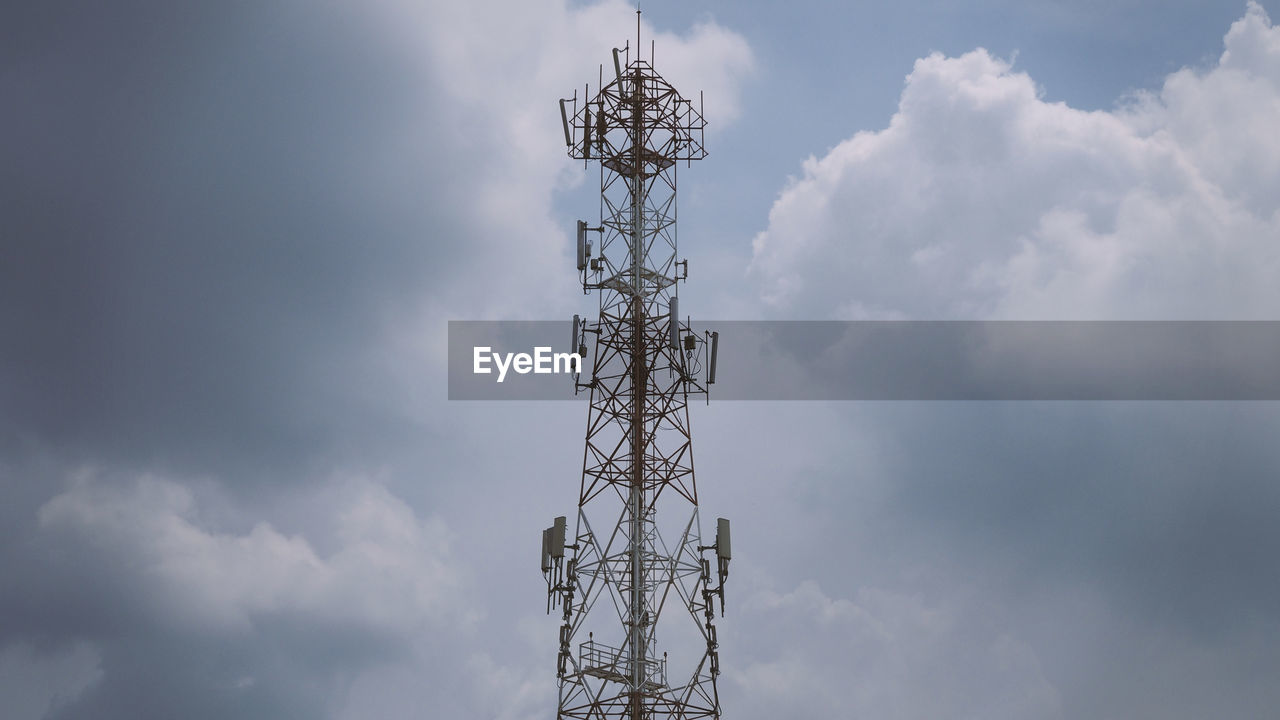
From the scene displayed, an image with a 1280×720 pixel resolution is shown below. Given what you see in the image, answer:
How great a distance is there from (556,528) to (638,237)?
1681 cm

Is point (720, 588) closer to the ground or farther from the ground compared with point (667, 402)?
closer to the ground

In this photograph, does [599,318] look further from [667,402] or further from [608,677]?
[608,677]

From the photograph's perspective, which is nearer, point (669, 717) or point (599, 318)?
point (669, 717)

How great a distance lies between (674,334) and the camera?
84.4m

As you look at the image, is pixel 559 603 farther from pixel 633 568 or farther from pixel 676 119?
pixel 676 119

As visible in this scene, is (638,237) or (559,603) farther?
(638,237)

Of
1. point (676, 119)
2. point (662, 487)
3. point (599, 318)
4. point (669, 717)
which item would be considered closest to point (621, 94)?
point (676, 119)

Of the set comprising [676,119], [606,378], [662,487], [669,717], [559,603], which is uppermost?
[676,119]

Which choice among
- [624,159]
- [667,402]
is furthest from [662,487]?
[624,159]

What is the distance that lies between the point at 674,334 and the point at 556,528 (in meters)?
12.2

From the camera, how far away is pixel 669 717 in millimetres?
78062

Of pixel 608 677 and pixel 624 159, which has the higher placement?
pixel 624 159

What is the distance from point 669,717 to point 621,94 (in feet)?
112

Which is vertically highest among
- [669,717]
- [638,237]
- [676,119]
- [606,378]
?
[676,119]
